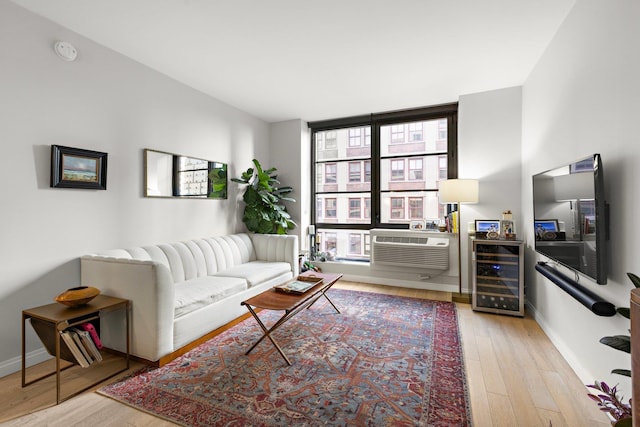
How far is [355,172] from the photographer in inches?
193

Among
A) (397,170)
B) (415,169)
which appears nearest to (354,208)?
(397,170)

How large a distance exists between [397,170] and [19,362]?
15.2 ft

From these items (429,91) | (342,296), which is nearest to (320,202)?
(342,296)

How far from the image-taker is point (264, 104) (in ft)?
13.8

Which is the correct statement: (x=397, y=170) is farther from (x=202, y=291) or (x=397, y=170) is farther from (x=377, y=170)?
(x=202, y=291)

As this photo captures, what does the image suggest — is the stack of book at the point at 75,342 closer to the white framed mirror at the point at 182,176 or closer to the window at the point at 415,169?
the white framed mirror at the point at 182,176

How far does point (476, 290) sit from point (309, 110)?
339 centimetres

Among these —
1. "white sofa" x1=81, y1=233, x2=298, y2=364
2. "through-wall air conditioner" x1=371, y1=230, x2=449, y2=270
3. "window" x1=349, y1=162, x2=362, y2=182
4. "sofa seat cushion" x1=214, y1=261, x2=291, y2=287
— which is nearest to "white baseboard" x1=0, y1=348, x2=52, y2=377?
"white sofa" x1=81, y1=233, x2=298, y2=364

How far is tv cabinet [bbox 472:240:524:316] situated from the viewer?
318cm

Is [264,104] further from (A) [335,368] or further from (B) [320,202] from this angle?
(A) [335,368]

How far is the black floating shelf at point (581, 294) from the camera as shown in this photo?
1.61 m

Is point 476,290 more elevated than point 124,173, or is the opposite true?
point 124,173

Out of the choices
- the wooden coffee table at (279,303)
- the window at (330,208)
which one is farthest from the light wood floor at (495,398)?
the window at (330,208)

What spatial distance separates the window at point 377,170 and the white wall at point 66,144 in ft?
7.82
